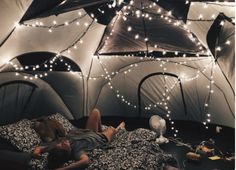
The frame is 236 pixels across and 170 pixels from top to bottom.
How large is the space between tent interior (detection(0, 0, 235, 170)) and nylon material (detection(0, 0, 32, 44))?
10 mm

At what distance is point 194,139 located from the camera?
182 inches

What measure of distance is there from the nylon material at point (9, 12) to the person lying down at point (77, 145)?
1370 millimetres

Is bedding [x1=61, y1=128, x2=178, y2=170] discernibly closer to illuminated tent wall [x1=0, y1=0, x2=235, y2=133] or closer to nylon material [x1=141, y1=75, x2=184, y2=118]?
illuminated tent wall [x1=0, y1=0, x2=235, y2=133]

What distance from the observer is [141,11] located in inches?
156

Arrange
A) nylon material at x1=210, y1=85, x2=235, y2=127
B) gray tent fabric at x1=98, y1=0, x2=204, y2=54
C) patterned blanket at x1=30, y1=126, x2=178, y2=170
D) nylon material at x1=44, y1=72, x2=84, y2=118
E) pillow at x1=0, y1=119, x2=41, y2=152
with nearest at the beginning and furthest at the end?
patterned blanket at x1=30, y1=126, x2=178, y2=170, pillow at x1=0, y1=119, x2=41, y2=152, gray tent fabric at x1=98, y1=0, x2=204, y2=54, nylon material at x1=210, y1=85, x2=235, y2=127, nylon material at x1=44, y1=72, x2=84, y2=118

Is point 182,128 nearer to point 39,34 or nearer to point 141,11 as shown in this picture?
point 141,11

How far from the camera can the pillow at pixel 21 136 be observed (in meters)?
3.67

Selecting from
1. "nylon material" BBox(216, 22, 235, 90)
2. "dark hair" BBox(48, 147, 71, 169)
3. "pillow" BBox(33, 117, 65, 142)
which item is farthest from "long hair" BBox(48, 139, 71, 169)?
"nylon material" BBox(216, 22, 235, 90)

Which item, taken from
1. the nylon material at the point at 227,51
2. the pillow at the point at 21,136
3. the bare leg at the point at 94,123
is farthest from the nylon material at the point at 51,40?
the nylon material at the point at 227,51

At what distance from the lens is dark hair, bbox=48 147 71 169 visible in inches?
129

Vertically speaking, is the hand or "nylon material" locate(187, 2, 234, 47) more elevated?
"nylon material" locate(187, 2, 234, 47)

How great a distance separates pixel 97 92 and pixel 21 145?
1.90 meters

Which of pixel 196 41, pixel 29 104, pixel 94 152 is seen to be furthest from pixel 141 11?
pixel 29 104

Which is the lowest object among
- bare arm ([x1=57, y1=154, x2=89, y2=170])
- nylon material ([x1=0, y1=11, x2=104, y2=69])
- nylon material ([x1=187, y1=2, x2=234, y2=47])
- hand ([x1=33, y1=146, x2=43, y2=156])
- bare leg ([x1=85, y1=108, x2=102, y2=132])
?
bare leg ([x1=85, y1=108, x2=102, y2=132])
